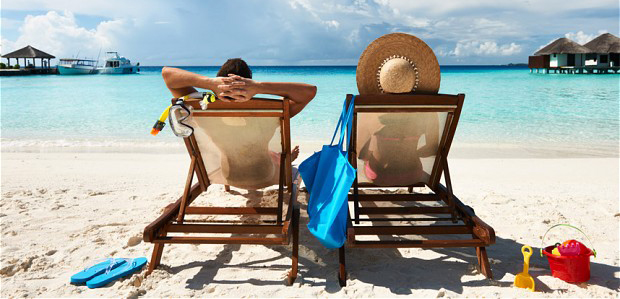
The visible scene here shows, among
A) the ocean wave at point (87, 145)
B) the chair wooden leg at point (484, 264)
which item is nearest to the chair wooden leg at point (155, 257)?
the chair wooden leg at point (484, 264)

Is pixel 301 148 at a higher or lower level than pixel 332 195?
lower

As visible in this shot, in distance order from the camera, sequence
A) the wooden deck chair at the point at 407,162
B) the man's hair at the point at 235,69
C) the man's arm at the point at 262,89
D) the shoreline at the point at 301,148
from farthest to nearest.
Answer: the shoreline at the point at 301,148 → the man's hair at the point at 235,69 → the wooden deck chair at the point at 407,162 → the man's arm at the point at 262,89

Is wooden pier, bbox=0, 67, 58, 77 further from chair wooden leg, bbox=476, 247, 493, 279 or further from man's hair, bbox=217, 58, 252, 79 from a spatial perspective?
chair wooden leg, bbox=476, 247, 493, 279

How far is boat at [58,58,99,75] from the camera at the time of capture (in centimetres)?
4958

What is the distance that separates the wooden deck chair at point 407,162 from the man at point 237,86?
0.30 meters

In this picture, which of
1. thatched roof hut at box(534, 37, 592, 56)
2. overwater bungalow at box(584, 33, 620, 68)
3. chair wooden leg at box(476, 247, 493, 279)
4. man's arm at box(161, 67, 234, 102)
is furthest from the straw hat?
overwater bungalow at box(584, 33, 620, 68)

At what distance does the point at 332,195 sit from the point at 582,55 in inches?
1748

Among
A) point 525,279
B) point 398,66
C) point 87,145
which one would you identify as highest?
point 398,66

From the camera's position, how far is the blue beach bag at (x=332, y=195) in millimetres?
2355

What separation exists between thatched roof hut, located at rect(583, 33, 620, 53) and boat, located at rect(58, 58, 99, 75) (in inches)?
2017

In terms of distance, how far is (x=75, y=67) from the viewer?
49969 mm

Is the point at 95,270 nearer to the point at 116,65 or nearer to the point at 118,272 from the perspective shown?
the point at 118,272

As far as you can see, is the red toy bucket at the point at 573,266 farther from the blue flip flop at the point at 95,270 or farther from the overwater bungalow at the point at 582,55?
the overwater bungalow at the point at 582,55

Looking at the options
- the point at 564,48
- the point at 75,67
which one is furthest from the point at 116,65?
the point at 564,48
